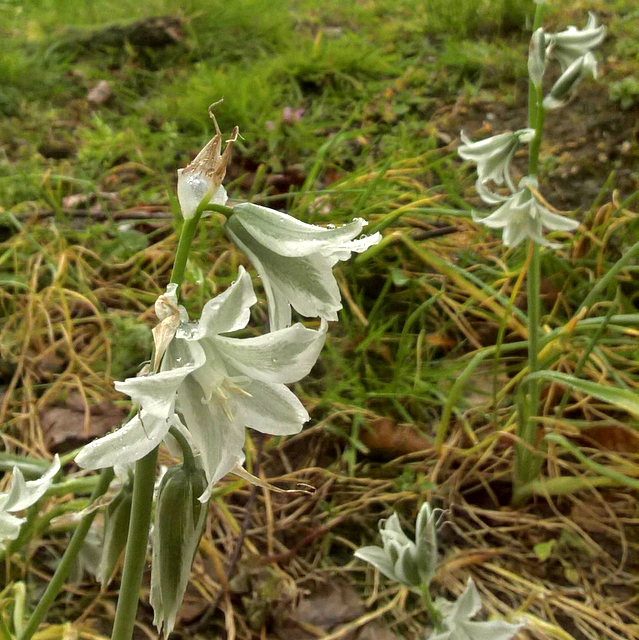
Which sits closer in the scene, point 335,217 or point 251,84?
point 335,217

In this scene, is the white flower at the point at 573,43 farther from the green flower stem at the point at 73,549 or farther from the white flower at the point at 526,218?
the green flower stem at the point at 73,549

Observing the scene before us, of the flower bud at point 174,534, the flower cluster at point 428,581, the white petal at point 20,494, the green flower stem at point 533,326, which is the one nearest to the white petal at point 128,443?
the flower bud at point 174,534

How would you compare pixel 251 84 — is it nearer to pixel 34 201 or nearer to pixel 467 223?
pixel 34 201

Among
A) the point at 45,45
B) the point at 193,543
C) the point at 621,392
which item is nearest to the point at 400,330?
the point at 621,392

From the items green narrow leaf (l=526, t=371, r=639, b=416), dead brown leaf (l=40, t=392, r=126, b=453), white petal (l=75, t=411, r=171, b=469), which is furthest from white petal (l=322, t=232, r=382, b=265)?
dead brown leaf (l=40, t=392, r=126, b=453)

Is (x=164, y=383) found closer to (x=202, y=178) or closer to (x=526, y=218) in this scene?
(x=202, y=178)

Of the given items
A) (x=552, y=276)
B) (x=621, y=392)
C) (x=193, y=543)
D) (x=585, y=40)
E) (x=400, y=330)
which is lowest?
(x=400, y=330)
